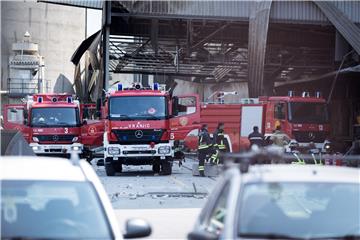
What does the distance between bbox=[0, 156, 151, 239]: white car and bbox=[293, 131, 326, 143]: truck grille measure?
67.4ft

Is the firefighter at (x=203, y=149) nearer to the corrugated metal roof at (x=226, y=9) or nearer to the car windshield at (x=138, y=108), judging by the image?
the car windshield at (x=138, y=108)

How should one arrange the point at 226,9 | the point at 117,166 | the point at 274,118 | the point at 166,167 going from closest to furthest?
1. the point at 166,167
2. the point at 117,166
3. the point at 274,118
4. the point at 226,9

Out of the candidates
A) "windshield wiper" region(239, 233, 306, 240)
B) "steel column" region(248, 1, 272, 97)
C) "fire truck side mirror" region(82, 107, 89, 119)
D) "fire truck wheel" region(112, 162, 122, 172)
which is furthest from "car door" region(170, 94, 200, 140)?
"windshield wiper" region(239, 233, 306, 240)

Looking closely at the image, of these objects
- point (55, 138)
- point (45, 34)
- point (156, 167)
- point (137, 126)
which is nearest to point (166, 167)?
point (156, 167)

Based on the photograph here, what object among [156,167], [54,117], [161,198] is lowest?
[156,167]

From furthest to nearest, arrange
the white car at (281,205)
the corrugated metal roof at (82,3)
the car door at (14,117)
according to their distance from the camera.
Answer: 1. the corrugated metal roof at (82,3)
2. the car door at (14,117)
3. the white car at (281,205)

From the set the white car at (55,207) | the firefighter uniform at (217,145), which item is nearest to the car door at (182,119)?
the firefighter uniform at (217,145)

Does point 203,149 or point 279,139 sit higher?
point 279,139

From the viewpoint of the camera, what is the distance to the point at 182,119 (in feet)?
73.1

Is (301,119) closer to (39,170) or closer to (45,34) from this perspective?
(39,170)

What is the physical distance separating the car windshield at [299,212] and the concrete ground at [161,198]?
14.2 feet

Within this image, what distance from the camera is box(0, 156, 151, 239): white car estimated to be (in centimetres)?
493

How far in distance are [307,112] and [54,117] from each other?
9.67 m

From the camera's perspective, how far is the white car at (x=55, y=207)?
493cm
